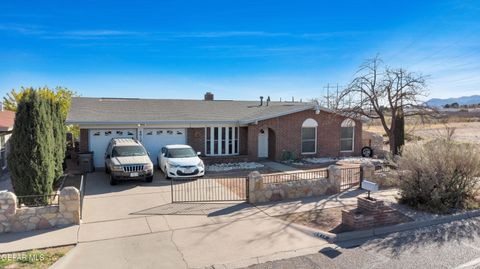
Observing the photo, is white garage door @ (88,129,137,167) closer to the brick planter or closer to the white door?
the white door

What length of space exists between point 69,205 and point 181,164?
6.02 metres

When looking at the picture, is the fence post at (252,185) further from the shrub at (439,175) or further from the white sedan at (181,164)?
the shrub at (439,175)

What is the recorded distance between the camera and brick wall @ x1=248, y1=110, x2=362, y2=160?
62.4 feet

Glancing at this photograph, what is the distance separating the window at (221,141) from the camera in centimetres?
1891

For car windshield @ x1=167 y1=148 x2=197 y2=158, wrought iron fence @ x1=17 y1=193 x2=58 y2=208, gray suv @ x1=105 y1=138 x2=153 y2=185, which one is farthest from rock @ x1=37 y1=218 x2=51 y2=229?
car windshield @ x1=167 y1=148 x2=197 y2=158

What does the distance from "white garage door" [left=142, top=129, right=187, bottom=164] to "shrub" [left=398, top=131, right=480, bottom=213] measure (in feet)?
38.3

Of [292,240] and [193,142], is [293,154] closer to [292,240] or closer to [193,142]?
[193,142]

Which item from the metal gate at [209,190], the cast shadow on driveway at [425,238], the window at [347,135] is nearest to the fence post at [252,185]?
the metal gate at [209,190]

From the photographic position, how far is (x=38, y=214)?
802 centimetres

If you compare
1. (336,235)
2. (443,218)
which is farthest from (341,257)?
(443,218)

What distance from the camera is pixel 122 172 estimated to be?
1272 centimetres

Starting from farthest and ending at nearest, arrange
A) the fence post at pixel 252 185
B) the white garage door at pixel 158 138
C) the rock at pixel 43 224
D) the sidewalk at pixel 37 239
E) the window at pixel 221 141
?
the window at pixel 221 141, the white garage door at pixel 158 138, the fence post at pixel 252 185, the rock at pixel 43 224, the sidewalk at pixel 37 239

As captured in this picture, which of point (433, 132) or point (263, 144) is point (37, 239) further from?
point (433, 132)

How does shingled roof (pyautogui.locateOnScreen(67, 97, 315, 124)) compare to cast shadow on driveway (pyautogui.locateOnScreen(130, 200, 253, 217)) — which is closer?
cast shadow on driveway (pyautogui.locateOnScreen(130, 200, 253, 217))
